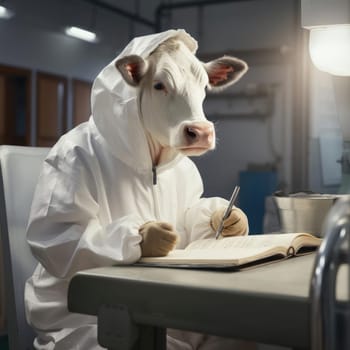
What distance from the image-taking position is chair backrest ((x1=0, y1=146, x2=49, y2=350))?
125 centimetres

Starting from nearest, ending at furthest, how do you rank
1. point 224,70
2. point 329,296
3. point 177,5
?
point 329,296, point 224,70, point 177,5

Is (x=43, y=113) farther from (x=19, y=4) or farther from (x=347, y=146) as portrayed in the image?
(x=347, y=146)

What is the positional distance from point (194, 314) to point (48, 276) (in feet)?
1.86

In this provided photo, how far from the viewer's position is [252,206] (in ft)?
16.0

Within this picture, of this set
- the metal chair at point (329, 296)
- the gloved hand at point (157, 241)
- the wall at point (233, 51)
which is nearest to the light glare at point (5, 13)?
the wall at point (233, 51)

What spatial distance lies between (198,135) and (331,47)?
1.28 feet

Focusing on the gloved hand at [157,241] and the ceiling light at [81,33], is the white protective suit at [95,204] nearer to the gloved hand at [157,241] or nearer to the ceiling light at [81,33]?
the gloved hand at [157,241]

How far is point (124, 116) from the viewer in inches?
46.4

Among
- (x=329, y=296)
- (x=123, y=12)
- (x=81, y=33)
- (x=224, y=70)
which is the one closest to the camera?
(x=329, y=296)

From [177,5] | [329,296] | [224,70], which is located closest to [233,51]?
[177,5]

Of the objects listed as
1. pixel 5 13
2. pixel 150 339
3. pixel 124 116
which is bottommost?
pixel 150 339

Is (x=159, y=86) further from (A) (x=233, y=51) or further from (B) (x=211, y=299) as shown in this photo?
(A) (x=233, y=51)

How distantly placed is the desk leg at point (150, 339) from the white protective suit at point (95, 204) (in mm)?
185

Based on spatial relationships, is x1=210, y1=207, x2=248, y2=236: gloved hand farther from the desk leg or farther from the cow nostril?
the desk leg
